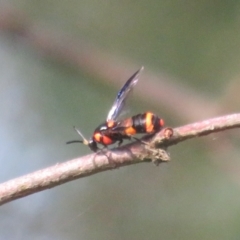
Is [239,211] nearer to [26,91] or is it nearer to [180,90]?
[180,90]

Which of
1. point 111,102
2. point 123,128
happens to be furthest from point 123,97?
point 111,102

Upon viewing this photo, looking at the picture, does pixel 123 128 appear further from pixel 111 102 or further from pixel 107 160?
pixel 111 102

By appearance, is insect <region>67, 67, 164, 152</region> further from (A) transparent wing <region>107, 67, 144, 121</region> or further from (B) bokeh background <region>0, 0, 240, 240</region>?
(B) bokeh background <region>0, 0, 240, 240</region>

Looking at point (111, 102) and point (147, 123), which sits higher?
point (111, 102)

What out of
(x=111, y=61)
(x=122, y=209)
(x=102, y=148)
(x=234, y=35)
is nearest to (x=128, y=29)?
(x=111, y=61)

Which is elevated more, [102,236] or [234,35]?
[234,35]

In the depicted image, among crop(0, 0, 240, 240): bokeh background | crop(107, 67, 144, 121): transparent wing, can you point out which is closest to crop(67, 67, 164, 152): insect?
crop(107, 67, 144, 121): transparent wing
